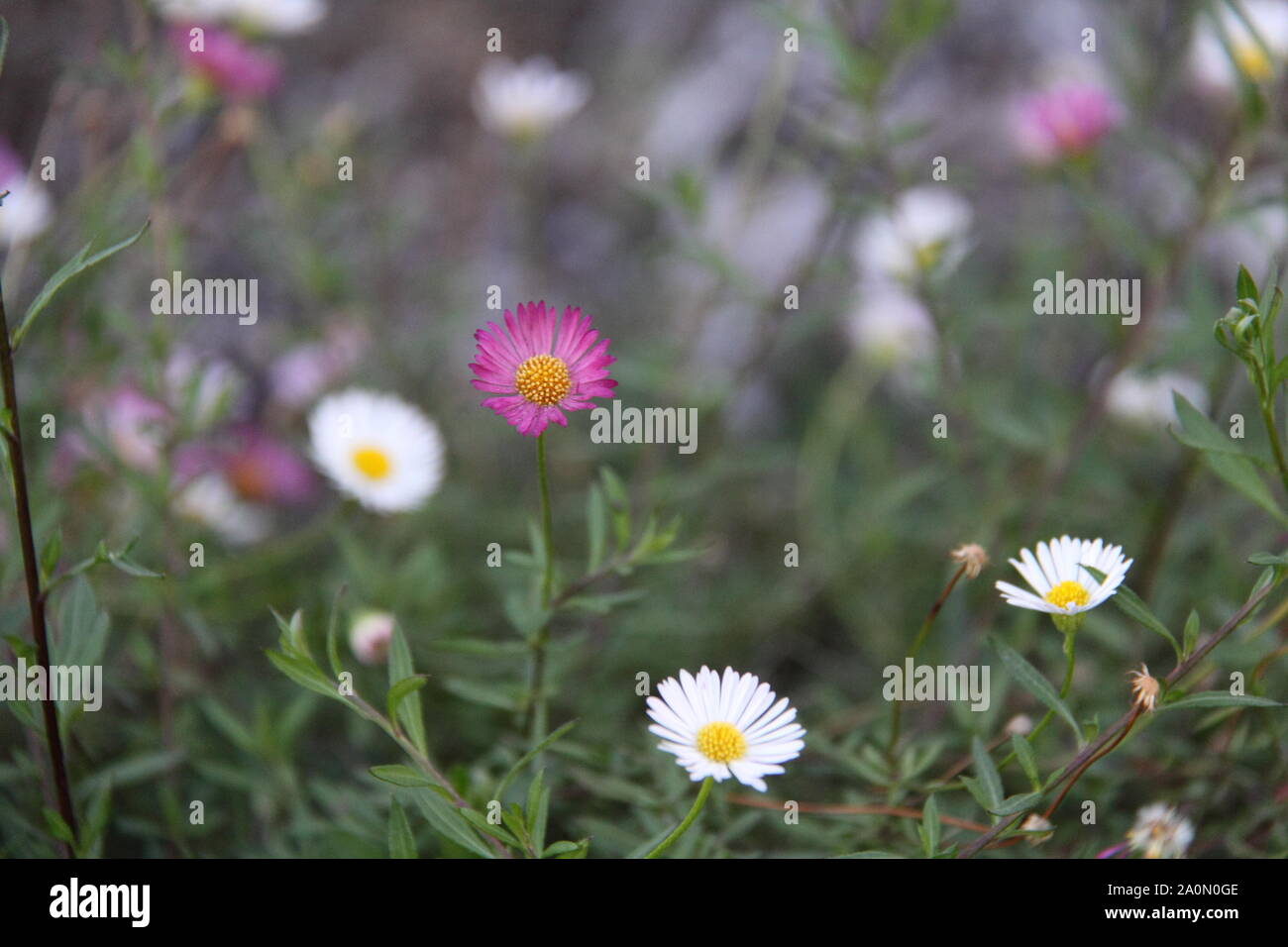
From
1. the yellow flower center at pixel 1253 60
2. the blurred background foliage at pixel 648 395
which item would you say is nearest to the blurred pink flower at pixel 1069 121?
the blurred background foliage at pixel 648 395

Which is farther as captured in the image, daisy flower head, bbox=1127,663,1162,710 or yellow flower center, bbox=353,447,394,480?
yellow flower center, bbox=353,447,394,480

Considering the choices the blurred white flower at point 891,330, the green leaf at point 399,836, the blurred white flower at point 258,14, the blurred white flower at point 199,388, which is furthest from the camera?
the blurred white flower at point 891,330

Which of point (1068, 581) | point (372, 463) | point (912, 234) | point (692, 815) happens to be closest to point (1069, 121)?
point (912, 234)

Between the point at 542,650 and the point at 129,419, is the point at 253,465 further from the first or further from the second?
the point at 542,650

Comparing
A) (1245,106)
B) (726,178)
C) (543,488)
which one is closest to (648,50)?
(726,178)

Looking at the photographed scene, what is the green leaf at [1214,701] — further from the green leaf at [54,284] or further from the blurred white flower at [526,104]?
the blurred white flower at [526,104]

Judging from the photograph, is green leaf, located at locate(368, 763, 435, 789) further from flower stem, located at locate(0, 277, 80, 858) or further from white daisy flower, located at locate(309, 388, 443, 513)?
white daisy flower, located at locate(309, 388, 443, 513)

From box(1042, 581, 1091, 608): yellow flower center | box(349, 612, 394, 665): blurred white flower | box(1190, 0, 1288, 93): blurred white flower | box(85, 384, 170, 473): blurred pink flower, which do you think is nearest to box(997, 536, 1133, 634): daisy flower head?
box(1042, 581, 1091, 608): yellow flower center
